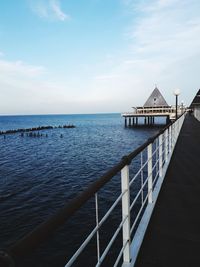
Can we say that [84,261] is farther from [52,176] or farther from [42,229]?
[52,176]

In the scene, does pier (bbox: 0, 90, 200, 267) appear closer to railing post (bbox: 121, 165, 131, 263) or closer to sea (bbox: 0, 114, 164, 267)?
railing post (bbox: 121, 165, 131, 263)

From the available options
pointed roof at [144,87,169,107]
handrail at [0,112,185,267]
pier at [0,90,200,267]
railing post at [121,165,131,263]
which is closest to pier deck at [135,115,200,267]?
pier at [0,90,200,267]

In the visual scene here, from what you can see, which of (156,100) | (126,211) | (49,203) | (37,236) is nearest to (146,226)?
(126,211)

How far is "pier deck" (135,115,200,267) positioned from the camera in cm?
232

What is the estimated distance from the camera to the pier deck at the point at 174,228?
232 centimetres

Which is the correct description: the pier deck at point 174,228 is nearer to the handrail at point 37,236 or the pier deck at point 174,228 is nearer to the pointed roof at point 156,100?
the handrail at point 37,236

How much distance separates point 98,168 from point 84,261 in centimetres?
895

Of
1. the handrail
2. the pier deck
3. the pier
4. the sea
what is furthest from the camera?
the sea

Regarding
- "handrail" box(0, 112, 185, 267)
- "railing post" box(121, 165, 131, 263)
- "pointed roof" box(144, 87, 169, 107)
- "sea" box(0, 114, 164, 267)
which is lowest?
"sea" box(0, 114, 164, 267)

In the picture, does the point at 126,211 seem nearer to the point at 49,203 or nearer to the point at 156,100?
the point at 49,203

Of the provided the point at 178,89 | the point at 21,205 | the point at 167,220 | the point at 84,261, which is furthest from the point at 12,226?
the point at 178,89

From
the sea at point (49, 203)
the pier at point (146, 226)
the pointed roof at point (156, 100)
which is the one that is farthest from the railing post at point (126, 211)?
the pointed roof at point (156, 100)

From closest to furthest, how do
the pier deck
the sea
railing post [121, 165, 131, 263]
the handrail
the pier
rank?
the handrail
the pier
railing post [121, 165, 131, 263]
the pier deck
the sea

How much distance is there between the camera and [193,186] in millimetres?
4492
